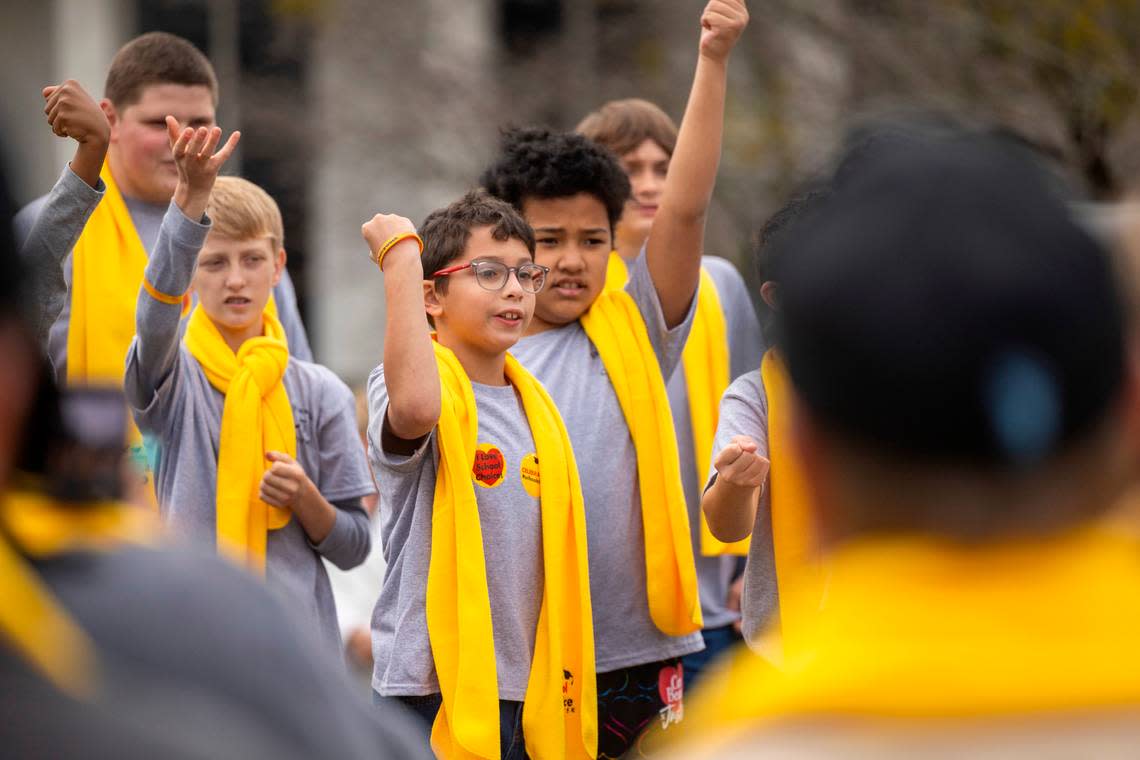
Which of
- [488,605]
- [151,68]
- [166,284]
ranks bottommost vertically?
[488,605]

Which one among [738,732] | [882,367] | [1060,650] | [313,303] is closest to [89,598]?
[738,732]

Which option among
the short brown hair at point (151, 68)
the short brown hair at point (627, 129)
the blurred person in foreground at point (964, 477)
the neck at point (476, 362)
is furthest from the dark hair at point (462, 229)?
the blurred person in foreground at point (964, 477)

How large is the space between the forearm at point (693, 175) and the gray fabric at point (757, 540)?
47 cm

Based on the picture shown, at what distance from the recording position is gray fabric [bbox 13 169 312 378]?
3.43 metres

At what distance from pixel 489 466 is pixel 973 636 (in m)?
2.18

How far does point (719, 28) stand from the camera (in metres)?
3.42

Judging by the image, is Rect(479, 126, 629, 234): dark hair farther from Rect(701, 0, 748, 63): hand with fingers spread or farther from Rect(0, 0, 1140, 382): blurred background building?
Rect(0, 0, 1140, 382): blurred background building

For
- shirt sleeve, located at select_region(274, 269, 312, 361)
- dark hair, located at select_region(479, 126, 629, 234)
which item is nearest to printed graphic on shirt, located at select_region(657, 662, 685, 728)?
dark hair, located at select_region(479, 126, 629, 234)

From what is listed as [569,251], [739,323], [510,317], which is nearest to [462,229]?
[510,317]

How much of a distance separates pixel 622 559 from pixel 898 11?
5487 millimetres

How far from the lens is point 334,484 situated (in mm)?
3715

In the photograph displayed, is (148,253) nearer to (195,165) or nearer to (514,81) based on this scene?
(195,165)

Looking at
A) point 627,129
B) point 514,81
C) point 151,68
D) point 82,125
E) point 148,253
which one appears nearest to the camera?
point 82,125

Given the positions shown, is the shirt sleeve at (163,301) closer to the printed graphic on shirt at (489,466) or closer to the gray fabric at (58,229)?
the gray fabric at (58,229)
